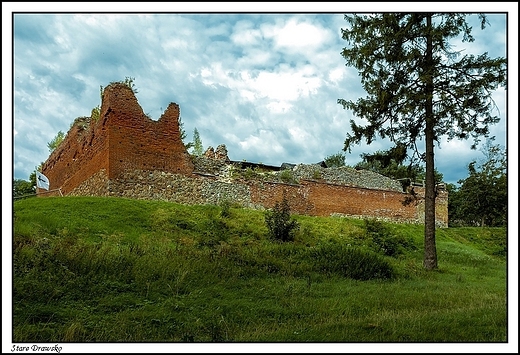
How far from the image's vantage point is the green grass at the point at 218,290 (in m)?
6.36

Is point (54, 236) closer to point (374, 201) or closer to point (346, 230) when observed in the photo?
point (346, 230)

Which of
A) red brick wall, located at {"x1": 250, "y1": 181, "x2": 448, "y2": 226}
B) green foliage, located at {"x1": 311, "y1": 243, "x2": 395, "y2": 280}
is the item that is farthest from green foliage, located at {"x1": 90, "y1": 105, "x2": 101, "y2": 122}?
green foliage, located at {"x1": 311, "y1": 243, "x2": 395, "y2": 280}

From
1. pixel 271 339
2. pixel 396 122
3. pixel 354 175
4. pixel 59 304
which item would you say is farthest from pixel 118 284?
pixel 354 175

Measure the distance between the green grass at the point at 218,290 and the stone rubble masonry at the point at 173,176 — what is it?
5.21m

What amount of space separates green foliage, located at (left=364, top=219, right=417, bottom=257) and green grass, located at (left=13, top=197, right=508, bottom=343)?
7.68 feet

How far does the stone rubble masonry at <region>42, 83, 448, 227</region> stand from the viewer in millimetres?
A: 20156

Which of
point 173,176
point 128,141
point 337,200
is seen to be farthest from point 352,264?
point 337,200

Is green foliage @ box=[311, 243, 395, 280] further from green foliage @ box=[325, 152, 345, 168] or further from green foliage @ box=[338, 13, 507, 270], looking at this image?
green foliage @ box=[325, 152, 345, 168]

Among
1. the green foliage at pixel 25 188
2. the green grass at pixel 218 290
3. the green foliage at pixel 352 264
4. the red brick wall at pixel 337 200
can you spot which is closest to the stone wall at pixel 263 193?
the red brick wall at pixel 337 200

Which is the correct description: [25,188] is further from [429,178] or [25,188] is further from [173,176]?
[429,178]

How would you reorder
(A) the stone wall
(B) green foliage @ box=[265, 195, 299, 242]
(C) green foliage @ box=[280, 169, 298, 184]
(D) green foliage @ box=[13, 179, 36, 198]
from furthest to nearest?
1. (D) green foliage @ box=[13, 179, 36, 198]
2. (C) green foliage @ box=[280, 169, 298, 184]
3. (A) the stone wall
4. (B) green foliage @ box=[265, 195, 299, 242]

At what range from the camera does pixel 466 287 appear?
427 inches

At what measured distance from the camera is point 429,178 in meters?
14.3

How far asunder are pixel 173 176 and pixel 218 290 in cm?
1327
